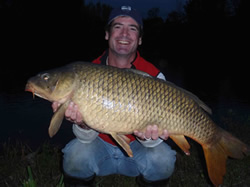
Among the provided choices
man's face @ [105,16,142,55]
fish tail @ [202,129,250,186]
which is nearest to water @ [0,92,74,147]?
man's face @ [105,16,142,55]

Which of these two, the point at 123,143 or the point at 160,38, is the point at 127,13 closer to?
the point at 123,143

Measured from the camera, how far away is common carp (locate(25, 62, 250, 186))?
4.25ft

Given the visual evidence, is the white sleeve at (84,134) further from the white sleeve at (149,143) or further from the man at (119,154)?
the white sleeve at (149,143)

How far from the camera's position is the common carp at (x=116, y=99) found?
1296 millimetres

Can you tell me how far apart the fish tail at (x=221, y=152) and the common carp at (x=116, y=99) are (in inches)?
8.3

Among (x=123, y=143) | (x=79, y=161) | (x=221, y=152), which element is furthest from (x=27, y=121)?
(x=221, y=152)

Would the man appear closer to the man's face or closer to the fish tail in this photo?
the man's face

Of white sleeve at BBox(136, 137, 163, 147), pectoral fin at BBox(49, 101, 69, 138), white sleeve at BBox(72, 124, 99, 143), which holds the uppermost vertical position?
pectoral fin at BBox(49, 101, 69, 138)

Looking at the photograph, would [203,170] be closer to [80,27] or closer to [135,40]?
[135,40]

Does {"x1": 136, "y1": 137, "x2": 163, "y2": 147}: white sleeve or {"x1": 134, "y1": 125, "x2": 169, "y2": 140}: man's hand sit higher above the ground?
{"x1": 134, "y1": 125, "x2": 169, "y2": 140}: man's hand

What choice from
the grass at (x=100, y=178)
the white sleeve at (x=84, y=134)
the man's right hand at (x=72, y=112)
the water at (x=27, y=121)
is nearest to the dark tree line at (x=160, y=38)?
the water at (x=27, y=121)

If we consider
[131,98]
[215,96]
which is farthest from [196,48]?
[131,98]

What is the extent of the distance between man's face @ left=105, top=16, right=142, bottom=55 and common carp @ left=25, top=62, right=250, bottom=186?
540 millimetres

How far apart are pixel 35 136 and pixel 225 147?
3084 millimetres
